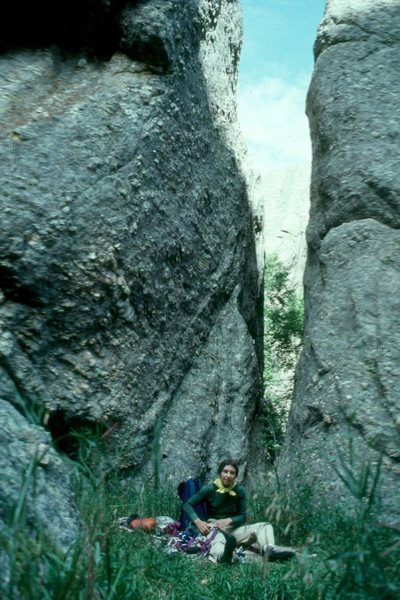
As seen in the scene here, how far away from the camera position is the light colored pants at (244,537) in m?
4.65

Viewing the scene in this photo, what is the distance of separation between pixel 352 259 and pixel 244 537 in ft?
14.0

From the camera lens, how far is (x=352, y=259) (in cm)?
844

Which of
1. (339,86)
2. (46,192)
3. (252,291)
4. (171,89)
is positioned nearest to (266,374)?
(252,291)

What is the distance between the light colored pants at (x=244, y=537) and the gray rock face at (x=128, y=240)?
107 cm

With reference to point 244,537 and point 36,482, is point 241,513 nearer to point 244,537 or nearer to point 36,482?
point 244,537

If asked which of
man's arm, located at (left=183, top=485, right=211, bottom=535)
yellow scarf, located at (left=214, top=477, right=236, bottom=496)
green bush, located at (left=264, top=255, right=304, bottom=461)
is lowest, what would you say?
green bush, located at (left=264, top=255, right=304, bottom=461)

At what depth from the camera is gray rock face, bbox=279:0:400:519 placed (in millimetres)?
7102

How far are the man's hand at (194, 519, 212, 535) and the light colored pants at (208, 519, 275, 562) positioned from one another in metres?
0.09

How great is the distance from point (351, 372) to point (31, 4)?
5.14 meters

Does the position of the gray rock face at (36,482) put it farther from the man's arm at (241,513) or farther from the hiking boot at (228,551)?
the man's arm at (241,513)

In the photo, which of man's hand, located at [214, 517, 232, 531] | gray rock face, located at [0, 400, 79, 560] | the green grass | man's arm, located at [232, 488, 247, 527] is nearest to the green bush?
man's arm, located at [232, 488, 247, 527]

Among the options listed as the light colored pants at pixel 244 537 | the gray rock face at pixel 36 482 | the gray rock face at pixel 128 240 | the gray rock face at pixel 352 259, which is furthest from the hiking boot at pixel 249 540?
the gray rock face at pixel 36 482

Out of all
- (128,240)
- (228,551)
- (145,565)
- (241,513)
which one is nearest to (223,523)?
(241,513)

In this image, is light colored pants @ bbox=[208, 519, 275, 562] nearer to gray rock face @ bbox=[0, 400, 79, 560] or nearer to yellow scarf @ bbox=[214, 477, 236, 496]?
yellow scarf @ bbox=[214, 477, 236, 496]
